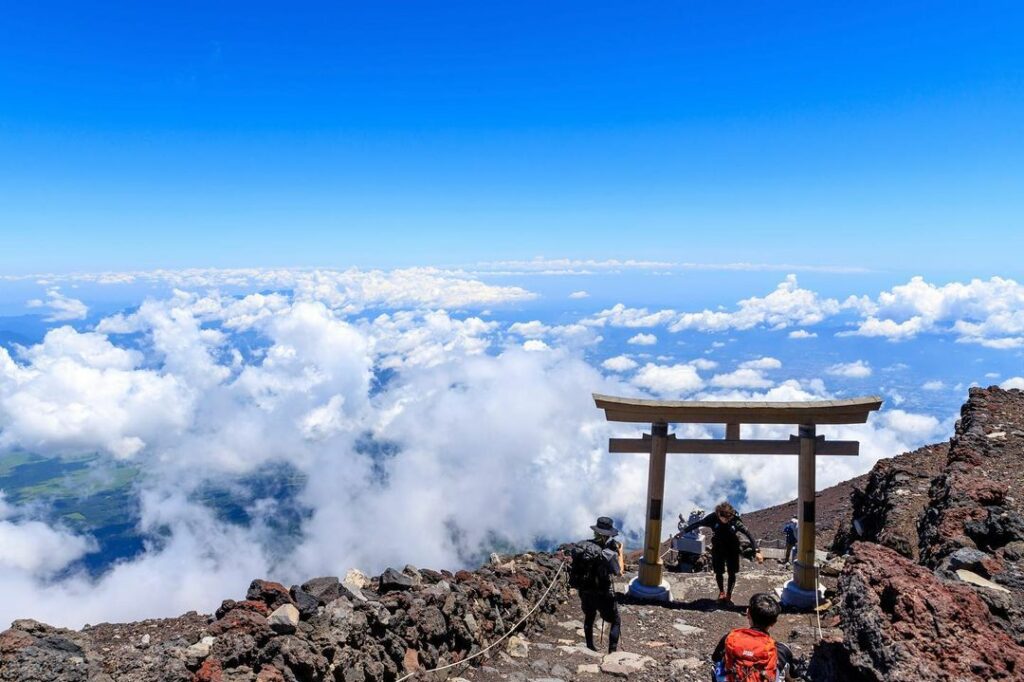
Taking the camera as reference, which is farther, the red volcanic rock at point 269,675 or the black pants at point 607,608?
the black pants at point 607,608

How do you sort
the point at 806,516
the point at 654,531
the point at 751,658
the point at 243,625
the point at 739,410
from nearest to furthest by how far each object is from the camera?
the point at 751,658 < the point at 243,625 < the point at 806,516 < the point at 739,410 < the point at 654,531

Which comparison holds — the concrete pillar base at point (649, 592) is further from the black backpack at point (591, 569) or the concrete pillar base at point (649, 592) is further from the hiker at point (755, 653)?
the hiker at point (755, 653)

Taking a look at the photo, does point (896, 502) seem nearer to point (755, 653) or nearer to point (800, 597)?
point (800, 597)

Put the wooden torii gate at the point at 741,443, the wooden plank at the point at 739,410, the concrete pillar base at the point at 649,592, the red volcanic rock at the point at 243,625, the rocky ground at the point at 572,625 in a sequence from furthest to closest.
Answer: the concrete pillar base at the point at 649,592
the wooden plank at the point at 739,410
the wooden torii gate at the point at 741,443
the red volcanic rock at the point at 243,625
the rocky ground at the point at 572,625

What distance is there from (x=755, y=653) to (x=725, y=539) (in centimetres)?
650

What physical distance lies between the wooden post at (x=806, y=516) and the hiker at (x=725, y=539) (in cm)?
95

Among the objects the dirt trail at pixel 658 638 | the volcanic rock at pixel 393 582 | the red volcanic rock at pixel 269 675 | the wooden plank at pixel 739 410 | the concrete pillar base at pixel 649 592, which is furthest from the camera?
the concrete pillar base at pixel 649 592

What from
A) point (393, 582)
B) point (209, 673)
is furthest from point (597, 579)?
point (209, 673)

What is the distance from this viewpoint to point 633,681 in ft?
23.2

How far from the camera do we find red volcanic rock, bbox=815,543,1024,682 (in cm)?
442

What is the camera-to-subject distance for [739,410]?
35.8 ft

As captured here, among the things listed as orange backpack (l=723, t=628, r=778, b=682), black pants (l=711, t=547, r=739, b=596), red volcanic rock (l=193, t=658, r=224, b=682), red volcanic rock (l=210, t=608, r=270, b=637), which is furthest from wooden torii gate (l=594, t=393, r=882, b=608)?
red volcanic rock (l=193, t=658, r=224, b=682)

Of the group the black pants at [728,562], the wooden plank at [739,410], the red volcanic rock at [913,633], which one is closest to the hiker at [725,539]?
the black pants at [728,562]

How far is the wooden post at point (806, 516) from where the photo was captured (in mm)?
10320
